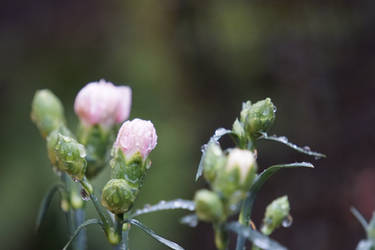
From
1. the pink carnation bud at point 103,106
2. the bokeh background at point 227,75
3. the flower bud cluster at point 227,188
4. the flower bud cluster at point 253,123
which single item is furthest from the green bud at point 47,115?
the bokeh background at point 227,75

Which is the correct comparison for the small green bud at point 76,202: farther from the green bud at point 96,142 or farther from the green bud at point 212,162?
the green bud at point 212,162

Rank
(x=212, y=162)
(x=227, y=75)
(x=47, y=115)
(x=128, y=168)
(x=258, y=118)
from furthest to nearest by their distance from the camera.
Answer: (x=227, y=75) < (x=47, y=115) < (x=128, y=168) < (x=258, y=118) < (x=212, y=162)

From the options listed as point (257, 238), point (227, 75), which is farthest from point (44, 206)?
point (227, 75)

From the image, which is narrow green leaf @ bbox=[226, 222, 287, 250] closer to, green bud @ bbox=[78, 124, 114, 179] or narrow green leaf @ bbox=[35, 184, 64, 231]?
narrow green leaf @ bbox=[35, 184, 64, 231]

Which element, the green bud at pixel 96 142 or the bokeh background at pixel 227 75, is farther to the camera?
the bokeh background at pixel 227 75

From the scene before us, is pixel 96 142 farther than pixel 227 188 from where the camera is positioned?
Yes

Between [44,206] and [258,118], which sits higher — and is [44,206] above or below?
below

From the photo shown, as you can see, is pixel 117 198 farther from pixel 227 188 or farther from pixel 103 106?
pixel 103 106

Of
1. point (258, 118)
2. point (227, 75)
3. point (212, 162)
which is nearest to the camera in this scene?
point (212, 162)
